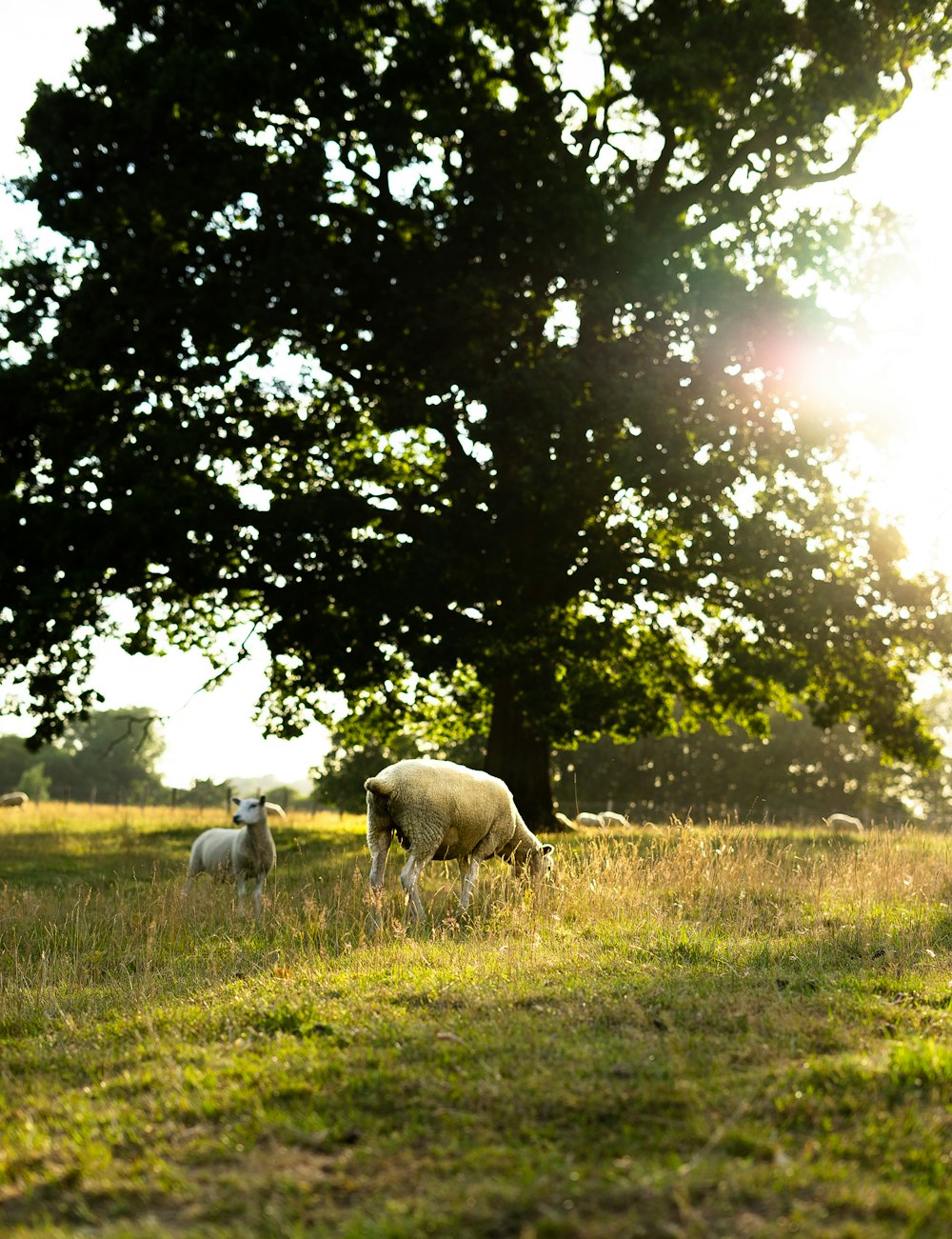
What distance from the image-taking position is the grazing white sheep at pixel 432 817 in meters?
12.2

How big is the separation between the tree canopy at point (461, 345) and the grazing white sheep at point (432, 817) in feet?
24.9

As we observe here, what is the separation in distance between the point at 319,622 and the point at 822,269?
1139 centimetres

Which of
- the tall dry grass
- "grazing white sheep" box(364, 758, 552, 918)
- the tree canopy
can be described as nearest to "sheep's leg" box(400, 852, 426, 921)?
"grazing white sheep" box(364, 758, 552, 918)

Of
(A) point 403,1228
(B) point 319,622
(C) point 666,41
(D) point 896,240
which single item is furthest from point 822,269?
(A) point 403,1228

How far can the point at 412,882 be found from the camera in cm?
1176

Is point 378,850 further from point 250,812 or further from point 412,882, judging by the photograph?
point 250,812

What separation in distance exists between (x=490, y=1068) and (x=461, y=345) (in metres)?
15.8

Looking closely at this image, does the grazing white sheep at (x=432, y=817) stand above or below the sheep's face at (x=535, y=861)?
above

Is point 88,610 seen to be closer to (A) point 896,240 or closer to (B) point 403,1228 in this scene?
(A) point 896,240

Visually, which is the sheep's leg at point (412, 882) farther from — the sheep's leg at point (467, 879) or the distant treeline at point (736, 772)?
the distant treeline at point (736, 772)

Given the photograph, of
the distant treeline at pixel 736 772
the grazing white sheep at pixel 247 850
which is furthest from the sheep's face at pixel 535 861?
the distant treeline at pixel 736 772

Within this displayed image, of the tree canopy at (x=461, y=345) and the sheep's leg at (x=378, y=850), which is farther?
the tree canopy at (x=461, y=345)

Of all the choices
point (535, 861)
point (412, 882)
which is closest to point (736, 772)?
point (535, 861)

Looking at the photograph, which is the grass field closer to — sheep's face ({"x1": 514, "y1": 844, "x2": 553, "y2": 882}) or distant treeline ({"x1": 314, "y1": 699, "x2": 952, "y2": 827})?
sheep's face ({"x1": 514, "y1": 844, "x2": 553, "y2": 882})
